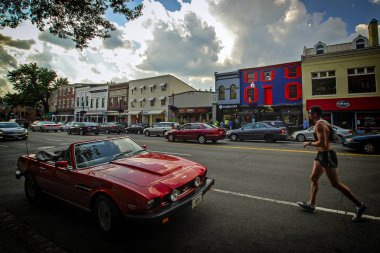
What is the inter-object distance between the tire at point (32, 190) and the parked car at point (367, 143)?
477 inches

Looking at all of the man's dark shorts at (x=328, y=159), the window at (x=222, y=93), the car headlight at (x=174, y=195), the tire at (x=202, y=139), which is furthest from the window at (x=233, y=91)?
the car headlight at (x=174, y=195)

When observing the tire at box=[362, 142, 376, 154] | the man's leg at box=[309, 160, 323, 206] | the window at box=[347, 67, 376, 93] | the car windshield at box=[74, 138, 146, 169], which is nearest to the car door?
the tire at box=[362, 142, 376, 154]

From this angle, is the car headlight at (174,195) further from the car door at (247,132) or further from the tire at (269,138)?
the car door at (247,132)

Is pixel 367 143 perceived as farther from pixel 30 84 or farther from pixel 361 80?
pixel 30 84

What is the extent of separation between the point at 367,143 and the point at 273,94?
15594 millimetres

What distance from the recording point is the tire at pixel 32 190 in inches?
163

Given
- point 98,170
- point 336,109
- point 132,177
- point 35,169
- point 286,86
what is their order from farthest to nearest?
point 286,86 < point 336,109 < point 35,169 < point 98,170 < point 132,177

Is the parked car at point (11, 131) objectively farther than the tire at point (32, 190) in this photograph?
Yes

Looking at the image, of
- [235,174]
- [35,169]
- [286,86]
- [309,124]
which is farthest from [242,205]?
[286,86]

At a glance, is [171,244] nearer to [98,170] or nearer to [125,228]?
[125,228]

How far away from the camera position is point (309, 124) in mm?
21078

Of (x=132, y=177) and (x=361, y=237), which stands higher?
(x=132, y=177)

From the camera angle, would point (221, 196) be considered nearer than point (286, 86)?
Yes

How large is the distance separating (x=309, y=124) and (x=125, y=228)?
2318 cm
